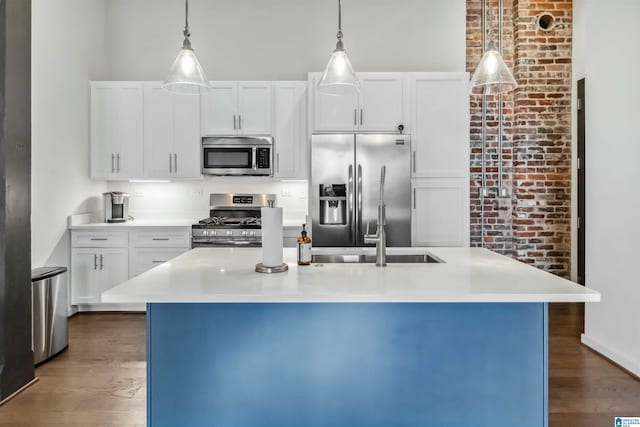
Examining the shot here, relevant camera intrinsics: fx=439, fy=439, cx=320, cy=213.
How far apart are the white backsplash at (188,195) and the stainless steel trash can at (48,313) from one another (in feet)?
5.28

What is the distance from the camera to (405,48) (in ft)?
16.4

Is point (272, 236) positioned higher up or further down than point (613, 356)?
higher up

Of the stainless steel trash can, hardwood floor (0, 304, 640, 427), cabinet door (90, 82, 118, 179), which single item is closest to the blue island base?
hardwood floor (0, 304, 640, 427)

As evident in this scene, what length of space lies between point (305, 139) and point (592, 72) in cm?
256

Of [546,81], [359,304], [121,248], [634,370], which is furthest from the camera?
[546,81]

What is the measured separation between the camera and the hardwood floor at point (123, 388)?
239 cm

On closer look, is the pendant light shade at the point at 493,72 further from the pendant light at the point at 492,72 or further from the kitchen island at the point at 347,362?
the kitchen island at the point at 347,362

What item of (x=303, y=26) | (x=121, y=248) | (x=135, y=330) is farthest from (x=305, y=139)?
(x=135, y=330)

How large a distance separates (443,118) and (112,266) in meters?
3.61

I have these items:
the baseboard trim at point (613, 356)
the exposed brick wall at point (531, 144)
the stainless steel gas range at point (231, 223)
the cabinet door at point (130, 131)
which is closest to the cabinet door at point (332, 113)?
the stainless steel gas range at point (231, 223)

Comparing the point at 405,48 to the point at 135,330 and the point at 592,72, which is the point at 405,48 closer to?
the point at 592,72

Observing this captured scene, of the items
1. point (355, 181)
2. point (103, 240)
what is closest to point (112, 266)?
point (103, 240)

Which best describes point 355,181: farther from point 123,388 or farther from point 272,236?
point 123,388

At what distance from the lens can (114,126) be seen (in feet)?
15.1
